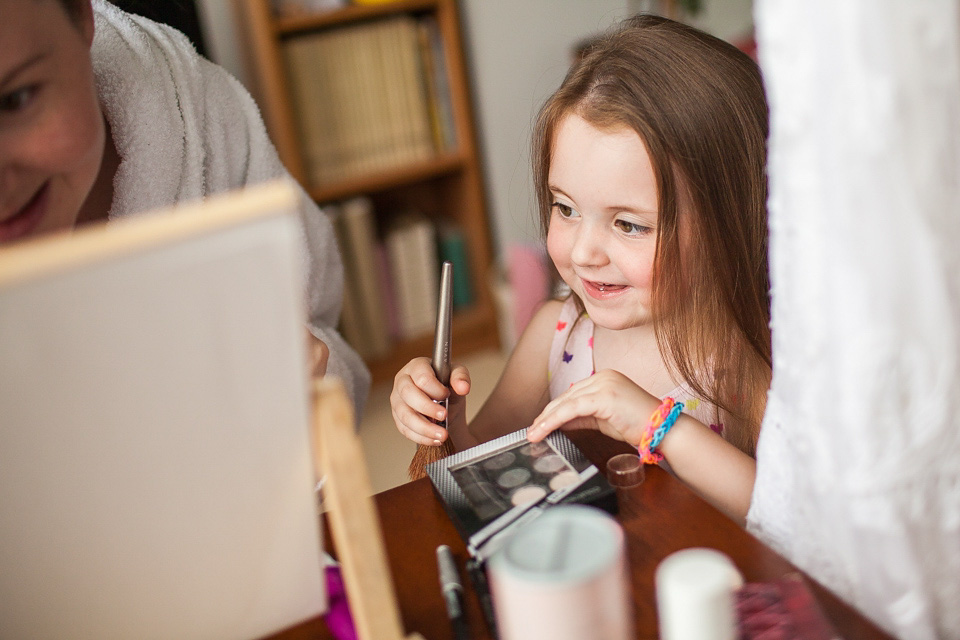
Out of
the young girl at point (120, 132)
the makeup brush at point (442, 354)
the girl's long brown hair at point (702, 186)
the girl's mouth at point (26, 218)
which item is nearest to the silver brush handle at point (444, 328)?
the makeup brush at point (442, 354)

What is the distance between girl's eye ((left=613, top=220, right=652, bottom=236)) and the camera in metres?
0.83

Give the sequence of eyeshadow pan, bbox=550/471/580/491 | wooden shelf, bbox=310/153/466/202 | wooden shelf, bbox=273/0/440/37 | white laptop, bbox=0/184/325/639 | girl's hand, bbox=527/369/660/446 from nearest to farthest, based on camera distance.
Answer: white laptop, bbox=0/184/325/639 → eyeshadow pan, bbox=550/471/580/491 → girl's hand, bbox=527/369/660/446 → wooden shelf, bbox=273/0/440/37 → wooden shelf, bbox=310/153/466/202

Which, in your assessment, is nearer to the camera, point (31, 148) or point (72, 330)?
point (72, 330)

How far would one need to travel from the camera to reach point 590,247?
0.84 metres

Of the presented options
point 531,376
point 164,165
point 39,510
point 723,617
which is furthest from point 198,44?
point 723,617

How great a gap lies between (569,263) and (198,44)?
0.59 m

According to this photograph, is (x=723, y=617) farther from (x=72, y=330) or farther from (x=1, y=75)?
(x=1, y=75)

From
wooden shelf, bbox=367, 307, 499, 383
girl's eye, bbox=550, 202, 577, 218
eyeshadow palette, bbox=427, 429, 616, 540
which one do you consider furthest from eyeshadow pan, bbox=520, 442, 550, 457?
wooden shelf, bbox=367, 307, 499, 383

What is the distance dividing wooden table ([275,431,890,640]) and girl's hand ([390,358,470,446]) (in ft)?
0.43

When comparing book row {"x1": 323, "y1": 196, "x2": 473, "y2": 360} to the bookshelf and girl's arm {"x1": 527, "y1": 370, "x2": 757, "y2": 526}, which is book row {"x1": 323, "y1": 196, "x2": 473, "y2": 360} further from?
girl's arm {"x1": 527, "y1": 370, "x2": 757, "y2": 526}

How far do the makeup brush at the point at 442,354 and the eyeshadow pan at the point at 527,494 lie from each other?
0.46 feet

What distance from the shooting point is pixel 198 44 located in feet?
3.46

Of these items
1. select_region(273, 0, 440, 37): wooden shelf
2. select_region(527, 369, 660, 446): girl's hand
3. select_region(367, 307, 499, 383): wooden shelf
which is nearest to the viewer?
select_region(527, 369, 660, 446): girl's hand

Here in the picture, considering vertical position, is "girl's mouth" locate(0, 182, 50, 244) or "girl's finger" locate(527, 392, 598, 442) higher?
"girl's mouth" locate(0, 182, 50, 244)
